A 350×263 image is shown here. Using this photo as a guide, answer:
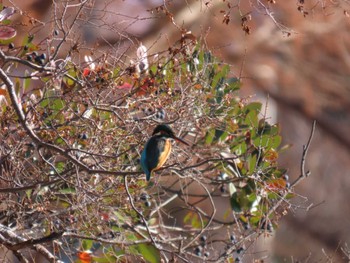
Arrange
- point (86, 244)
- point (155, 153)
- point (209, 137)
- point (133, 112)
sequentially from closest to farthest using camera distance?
point (155, 153), point (133, 112), point (86, 244), point (209, 137)

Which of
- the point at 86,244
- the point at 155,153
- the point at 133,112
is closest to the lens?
the point at 155,153

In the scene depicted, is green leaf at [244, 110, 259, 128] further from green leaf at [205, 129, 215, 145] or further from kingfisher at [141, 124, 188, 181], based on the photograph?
kingfisher at [141, 124, 188, 181]

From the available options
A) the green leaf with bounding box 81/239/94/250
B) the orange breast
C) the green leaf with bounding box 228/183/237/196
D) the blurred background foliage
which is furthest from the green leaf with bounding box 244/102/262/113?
the orange breast

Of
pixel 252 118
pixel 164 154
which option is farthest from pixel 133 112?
pixel 252 118

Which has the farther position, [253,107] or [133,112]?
[253,107]

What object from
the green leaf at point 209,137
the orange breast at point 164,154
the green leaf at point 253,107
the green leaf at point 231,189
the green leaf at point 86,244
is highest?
the green leaf at point 253,107

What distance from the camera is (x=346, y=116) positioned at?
35.8ft

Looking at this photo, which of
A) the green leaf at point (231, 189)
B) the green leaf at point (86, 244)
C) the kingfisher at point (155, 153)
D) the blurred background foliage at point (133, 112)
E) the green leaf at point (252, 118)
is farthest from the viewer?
the green leaf at point (231, 189)

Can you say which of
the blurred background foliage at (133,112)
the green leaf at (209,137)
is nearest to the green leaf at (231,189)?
the blurred background foliage at (133,112)

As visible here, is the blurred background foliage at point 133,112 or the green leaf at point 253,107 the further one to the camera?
the green leaf at point 253,107

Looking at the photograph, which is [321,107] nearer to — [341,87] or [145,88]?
[341,87]

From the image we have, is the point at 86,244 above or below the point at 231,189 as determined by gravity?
below

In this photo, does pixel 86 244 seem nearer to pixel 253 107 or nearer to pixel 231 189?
pixel 231 189

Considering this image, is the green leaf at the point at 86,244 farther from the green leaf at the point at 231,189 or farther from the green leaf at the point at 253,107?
the green leaf at the point at 253,107
